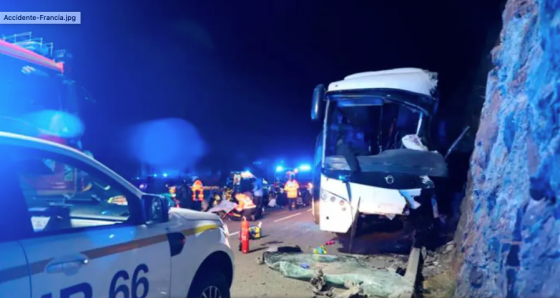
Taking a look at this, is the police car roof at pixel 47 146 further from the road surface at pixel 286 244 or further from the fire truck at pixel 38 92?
the road surface at pixel 286 244

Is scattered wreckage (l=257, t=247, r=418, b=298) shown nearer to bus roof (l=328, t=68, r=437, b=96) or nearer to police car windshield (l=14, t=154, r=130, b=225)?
police car windshield (l=14, t=154, r=130, b=225)

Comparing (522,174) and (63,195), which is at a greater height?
(522,174)

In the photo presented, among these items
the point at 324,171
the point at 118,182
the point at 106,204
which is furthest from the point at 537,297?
the point at 324,171

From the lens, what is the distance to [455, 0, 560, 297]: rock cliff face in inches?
117

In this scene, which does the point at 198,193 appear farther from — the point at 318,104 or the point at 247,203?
the point at 318,104

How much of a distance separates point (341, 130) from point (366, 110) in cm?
69

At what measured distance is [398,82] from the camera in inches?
296

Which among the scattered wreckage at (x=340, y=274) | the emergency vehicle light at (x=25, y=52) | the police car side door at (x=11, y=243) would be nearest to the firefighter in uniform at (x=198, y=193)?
the scattered wreckage at (x=340, y=274)

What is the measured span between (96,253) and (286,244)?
21.3 feet

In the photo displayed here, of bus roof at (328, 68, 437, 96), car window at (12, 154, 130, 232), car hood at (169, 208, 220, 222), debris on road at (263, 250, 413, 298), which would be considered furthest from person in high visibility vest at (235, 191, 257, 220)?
car hood at (169, 208, 220, 222)

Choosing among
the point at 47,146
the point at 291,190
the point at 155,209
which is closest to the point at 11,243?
the point at 47,146

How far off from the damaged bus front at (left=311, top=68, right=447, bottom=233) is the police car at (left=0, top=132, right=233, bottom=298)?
391 centimetres

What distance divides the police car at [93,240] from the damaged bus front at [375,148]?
154 inches

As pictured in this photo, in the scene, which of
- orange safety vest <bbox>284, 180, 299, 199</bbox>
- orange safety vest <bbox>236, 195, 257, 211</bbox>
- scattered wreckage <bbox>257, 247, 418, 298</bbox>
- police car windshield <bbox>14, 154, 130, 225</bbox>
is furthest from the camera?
orange safety vest <bbox>284, 180, 299, 199</bbox>
